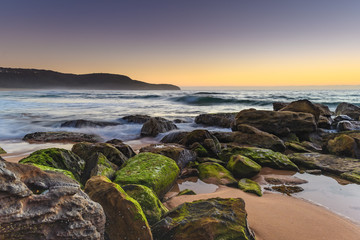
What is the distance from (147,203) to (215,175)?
2.32 m

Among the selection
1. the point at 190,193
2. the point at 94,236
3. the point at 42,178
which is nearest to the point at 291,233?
the point at 190,193

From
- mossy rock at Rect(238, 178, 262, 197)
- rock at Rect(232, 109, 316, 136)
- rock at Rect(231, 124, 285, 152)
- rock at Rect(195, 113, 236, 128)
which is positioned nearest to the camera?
mossy rock at Rect(238, 178, 262, 197)

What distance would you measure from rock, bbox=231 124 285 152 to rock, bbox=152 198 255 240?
16.4 feet

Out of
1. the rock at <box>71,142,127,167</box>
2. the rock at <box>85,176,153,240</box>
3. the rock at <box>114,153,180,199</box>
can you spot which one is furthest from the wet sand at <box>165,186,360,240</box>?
the rock at <box>71,142,127,167</box>

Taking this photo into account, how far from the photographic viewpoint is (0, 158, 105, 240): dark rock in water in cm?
152

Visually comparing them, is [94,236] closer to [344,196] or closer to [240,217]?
[240,217]

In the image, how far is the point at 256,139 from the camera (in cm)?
742

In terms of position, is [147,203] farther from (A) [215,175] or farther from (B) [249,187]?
(A) [215,175]

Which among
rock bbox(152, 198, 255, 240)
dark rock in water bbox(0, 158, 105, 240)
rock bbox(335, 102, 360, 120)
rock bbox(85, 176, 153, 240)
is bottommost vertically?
rock bbox(335, 102, 360, 120)

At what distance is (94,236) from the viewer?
5.89ft

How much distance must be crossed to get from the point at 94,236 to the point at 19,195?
623mm

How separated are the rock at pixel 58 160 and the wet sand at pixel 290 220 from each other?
5.67ft

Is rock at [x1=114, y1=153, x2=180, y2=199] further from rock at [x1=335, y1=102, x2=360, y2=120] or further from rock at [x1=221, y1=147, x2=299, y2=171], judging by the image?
rock at [x1=335, y1=102, x2=360, y2=120]

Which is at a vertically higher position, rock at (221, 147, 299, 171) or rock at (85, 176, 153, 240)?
rock at (85, 176, 153, 240)
